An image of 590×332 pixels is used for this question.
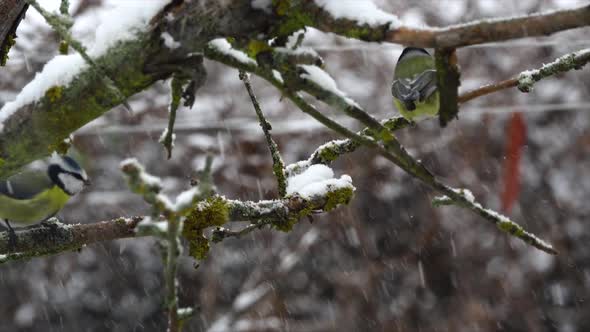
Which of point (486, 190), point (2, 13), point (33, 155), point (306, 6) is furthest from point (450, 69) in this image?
point (486, 190)

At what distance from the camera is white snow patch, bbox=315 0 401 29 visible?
70 centimetres

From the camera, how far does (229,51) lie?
0.77 meters

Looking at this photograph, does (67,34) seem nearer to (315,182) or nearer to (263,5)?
(263,5)

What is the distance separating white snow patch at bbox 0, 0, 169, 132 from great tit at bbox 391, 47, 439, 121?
0.47 metres

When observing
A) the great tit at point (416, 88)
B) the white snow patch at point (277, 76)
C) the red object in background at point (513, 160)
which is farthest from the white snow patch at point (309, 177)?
the red object in background at point (513, 160)

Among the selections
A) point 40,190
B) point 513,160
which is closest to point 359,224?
point 513,160

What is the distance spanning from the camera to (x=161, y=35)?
0.74 meters

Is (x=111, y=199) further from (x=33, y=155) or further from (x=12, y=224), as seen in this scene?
(x=33, y=155)

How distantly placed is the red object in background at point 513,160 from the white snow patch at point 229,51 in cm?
529

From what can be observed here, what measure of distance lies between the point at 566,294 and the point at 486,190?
1.11 meters

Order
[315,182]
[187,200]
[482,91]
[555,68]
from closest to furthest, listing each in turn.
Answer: [187,200] < [482,91] < [555,68] < [315,182]

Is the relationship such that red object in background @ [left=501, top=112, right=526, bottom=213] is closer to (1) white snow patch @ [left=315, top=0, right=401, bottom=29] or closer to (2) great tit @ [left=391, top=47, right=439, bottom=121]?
(2) great tit @ [left=391, top=47, right=439, bottom=121]

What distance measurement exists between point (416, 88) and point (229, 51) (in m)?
0.56

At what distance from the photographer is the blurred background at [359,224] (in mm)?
5289
